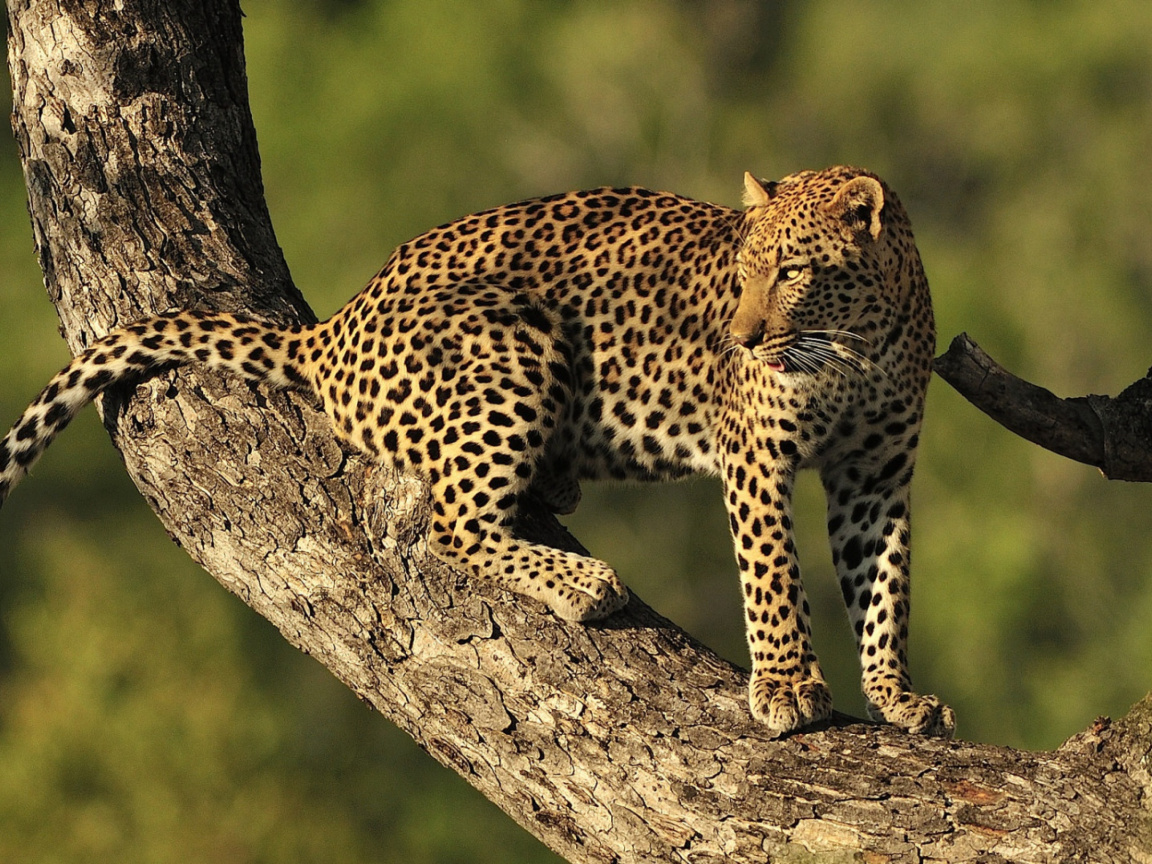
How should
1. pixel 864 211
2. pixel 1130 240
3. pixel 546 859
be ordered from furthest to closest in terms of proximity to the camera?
pixel 1130 240 → pixel 546 859 → pixel 864 211

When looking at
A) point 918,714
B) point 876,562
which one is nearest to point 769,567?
point 876,562

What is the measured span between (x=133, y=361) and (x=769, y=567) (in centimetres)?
247

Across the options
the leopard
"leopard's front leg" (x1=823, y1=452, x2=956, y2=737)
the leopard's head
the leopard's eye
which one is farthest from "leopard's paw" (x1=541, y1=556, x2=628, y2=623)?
the leopard's eye

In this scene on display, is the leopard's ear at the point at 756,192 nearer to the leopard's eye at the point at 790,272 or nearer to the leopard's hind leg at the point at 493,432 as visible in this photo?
the leopard's eye at the point at 790,272

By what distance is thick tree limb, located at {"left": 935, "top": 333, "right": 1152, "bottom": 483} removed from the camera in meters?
6.29

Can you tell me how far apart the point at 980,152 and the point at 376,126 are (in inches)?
550

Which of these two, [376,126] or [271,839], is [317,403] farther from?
[376,126]

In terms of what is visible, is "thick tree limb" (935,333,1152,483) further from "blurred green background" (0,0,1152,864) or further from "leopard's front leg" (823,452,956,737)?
"blurred green background" (0,0,1152,864)

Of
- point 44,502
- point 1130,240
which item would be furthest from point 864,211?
point 1130,240

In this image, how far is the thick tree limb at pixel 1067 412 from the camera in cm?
629

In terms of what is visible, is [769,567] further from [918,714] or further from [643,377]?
[643,377]

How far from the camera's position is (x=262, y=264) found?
7.50m

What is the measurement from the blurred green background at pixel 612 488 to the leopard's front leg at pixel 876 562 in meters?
20.0

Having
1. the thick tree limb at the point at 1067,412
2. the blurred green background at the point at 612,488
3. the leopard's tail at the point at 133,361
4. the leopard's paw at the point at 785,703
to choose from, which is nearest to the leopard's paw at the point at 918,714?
the leopard's paw at the point at 785,703
